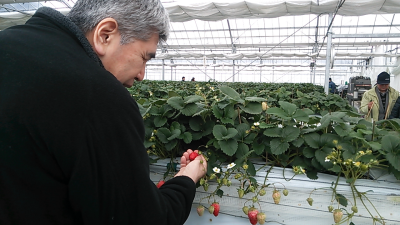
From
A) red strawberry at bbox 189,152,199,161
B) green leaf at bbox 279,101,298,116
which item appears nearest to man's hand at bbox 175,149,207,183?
red strawberry at bbox 189,152,199,161

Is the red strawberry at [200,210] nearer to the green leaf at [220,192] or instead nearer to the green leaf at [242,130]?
the green leaf at [220,192]

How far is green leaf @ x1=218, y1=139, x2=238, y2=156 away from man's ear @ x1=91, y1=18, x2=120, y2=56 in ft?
1.95

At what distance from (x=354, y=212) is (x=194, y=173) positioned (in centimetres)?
57

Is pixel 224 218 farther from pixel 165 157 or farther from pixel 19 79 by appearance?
pixel 19 79

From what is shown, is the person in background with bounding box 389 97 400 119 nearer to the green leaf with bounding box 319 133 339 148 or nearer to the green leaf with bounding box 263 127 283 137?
the green leaf with bounding box 319 133 339 148

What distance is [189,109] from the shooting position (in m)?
1.30

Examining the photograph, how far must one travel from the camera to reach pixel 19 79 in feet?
1.90

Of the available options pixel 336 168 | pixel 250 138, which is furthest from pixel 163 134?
pixel 336 168

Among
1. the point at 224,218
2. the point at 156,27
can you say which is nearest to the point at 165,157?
the point at 224,218

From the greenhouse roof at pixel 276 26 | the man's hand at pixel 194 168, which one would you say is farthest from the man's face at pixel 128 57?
the man's hand at pixel 194 168

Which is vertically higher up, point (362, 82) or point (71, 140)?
point (71, 140)

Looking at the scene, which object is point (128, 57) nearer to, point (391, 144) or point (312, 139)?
point (312, 139)

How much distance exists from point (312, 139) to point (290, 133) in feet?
0.30

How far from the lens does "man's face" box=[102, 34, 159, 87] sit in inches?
30.2
